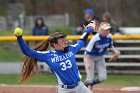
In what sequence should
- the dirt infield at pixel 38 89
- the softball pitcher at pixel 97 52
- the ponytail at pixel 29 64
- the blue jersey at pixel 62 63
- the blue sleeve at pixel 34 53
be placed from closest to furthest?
the blue sleeve at pixel 34 53 < the blue jersey at pixel 62 63 < the ponytail at pixel 29 64 < the softball pitcher at pixel 97 52 < the dirt infield at pixel 38 89

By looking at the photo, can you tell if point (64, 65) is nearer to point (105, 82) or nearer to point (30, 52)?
point (30, 52)

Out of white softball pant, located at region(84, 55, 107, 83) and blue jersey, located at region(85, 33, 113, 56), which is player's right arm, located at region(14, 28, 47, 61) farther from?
white softball pant, located at region(84, 55, 107, 83)

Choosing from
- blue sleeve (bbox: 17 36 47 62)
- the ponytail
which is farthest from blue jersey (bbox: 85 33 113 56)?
blue sleeve (bbox: 17 36 47 62)

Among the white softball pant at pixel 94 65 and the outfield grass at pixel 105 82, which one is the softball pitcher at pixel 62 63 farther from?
the outfield grass at pixel 105 82

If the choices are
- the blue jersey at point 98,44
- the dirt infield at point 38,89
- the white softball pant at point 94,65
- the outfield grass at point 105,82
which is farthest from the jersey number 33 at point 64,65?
the outfield grass at point 105,82

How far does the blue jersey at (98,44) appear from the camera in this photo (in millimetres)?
10438

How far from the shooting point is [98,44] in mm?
10461

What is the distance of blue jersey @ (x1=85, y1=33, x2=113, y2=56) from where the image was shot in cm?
1044

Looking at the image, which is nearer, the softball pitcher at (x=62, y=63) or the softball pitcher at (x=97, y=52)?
the softball pitcher at (x=62, y=63)

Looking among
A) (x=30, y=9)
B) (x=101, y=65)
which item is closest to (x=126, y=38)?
(x=101, y=65)

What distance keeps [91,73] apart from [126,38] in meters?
3.53

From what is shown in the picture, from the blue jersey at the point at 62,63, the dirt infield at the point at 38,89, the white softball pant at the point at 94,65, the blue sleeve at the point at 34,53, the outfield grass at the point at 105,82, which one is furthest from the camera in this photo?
the outfield grass at the point at 105,82

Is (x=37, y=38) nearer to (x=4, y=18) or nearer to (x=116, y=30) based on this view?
(x=116, y=30)

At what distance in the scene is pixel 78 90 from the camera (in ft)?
24.8
